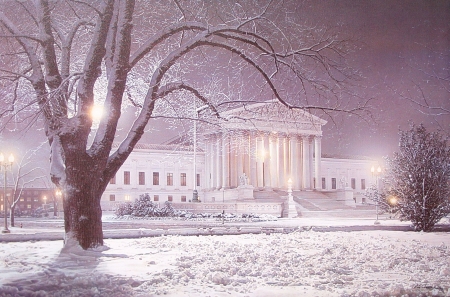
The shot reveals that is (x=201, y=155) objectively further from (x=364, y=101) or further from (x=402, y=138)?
(x=364, y=101)

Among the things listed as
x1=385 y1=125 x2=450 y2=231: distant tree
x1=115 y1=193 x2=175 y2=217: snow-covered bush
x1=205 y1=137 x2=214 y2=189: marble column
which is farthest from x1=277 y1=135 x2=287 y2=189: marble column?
x1=385 y1=125 x2=450 y2=231: distant tree

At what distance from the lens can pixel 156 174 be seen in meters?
80.8

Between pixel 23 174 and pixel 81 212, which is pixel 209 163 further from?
pixel 81 212

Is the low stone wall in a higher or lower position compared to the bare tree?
lower

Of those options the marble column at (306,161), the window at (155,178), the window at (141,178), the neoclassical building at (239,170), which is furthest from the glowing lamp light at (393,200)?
the window at (155,178)

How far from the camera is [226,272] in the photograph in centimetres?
811

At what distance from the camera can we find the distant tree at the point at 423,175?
1991cm

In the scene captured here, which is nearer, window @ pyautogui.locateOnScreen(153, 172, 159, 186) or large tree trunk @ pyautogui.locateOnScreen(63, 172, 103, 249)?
large tree trunk @ pyautogui.locateOnScreen(63, 172, 103, 249)

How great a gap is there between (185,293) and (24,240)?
9.99m

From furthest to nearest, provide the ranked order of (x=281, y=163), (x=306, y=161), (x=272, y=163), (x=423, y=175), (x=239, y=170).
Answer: (x=306, y=161)
(x=281, y=163)
(x=272, y=163)
(x=239, y=170)
(x=423, y=175)

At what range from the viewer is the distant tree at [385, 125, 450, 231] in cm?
1991

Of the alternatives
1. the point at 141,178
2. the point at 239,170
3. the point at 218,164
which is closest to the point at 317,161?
the point at 239,170

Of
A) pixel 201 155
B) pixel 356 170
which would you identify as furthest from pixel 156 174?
pixel 356 170

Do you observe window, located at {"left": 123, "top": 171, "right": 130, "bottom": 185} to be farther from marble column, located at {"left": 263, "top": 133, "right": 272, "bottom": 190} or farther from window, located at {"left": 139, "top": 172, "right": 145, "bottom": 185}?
marble column, located at {"left": 263, "top": 133, "right": 272, "bottom": 190}
